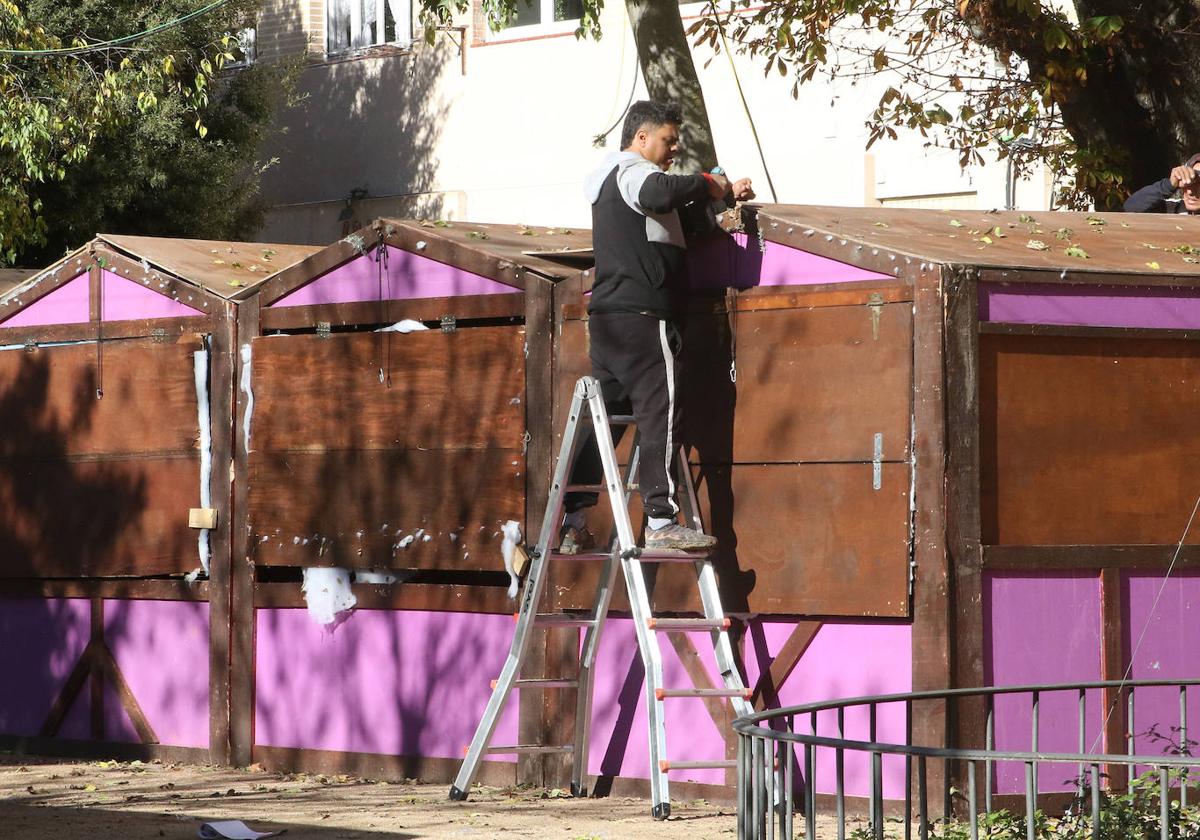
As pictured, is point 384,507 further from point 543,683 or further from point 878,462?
point 878,462

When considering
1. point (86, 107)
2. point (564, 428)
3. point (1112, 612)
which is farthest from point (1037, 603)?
point (86, 107)

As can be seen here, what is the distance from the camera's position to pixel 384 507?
8.46 metres

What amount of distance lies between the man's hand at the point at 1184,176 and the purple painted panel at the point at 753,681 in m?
2.92

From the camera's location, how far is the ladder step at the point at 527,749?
7504 mm

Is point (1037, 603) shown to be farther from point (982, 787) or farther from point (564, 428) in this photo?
point (564, 428)

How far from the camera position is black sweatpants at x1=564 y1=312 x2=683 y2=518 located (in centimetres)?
716

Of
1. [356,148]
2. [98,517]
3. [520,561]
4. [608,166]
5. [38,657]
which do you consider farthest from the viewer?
[356,148]

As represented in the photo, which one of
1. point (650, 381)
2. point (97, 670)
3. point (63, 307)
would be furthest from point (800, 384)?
point (63, 307)

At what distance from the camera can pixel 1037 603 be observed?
696cm

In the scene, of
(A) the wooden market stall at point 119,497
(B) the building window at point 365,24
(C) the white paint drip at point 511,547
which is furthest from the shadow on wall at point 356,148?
(C) the white paint drip at point 511,547

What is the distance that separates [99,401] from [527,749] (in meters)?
3.20

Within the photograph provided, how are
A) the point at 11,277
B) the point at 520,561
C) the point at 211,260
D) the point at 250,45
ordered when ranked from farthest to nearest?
the point at 250,45 < the point at 11,277 < the point at 211,260 < the point at 520,561

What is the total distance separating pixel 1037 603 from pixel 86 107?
33.6 ft

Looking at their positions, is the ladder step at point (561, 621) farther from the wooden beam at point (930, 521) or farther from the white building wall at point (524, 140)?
the white building wall at point (524, 140)
